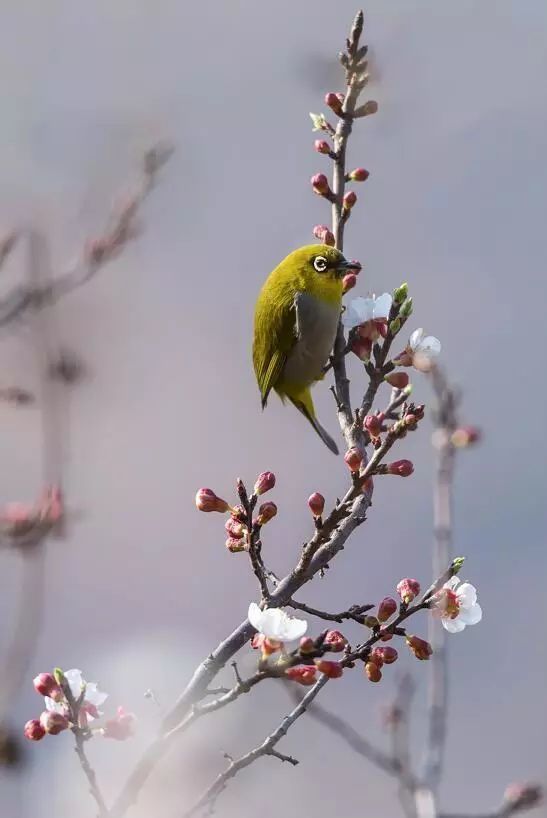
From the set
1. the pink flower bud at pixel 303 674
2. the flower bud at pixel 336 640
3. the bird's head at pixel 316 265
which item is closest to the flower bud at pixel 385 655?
the flower bud at pixel 336 640

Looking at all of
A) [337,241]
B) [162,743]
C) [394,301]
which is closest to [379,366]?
[394,301]

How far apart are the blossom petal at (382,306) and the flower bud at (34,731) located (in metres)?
2.02

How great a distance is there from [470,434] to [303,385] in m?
1.77

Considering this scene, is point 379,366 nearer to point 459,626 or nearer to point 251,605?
point 459,626

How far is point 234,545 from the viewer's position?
240 cm

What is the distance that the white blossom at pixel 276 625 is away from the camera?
2.01m

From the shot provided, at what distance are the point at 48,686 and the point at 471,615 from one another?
1.49 m

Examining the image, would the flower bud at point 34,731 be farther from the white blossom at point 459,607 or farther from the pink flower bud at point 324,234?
the pink flower bud at point 324,234

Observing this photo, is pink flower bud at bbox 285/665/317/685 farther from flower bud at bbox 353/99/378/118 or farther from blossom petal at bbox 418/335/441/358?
flower bud at bbox 353/99/378/118

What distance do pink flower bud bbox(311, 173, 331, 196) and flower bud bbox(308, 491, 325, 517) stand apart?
5.84 feet

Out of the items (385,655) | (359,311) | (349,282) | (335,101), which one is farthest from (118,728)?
(335,101)

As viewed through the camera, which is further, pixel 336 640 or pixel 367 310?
pixel 367 310

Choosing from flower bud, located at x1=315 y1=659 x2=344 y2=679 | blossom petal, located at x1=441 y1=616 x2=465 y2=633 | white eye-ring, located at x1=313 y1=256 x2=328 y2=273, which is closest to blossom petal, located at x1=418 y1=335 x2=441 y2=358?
blossom petal, located at x1=441 y1=616 x2=465 y2=633

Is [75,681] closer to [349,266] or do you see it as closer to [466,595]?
[466,595]
